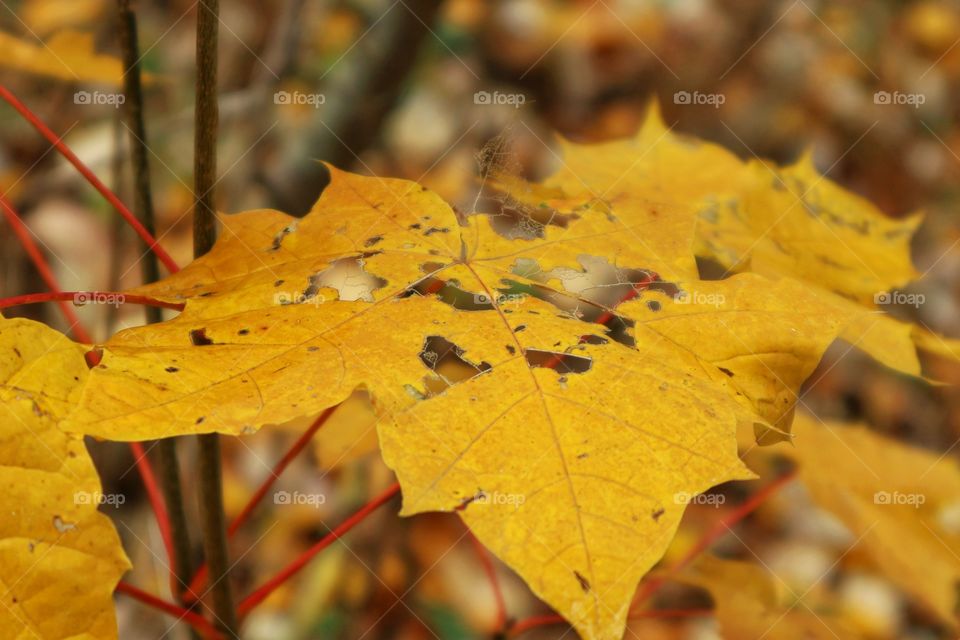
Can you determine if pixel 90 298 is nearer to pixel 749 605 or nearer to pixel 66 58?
pixel 66 58

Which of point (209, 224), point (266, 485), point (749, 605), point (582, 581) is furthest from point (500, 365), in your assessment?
point (749, 605)

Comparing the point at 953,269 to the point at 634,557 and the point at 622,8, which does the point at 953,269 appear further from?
the point at 634,557

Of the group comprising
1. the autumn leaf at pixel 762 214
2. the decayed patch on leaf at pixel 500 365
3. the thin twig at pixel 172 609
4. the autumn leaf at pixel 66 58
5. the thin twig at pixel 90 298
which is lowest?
the thin twig at pixel 172 609

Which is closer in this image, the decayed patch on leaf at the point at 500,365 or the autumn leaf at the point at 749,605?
the decayed patch on leaf at the point at 500,365

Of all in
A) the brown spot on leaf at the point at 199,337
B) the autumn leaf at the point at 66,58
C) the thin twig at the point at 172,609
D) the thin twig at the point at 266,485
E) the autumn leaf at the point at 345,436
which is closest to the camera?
the brown spot on leaf at the point at 199,337

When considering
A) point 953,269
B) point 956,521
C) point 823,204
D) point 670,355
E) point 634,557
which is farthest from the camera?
point 953,269

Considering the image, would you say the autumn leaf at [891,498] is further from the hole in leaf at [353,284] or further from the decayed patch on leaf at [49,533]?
the decayed patch on leaf at [49,533]

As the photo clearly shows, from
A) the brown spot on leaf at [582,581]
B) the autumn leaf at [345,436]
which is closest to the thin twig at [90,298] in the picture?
the brown spot on leaf at [582,581]

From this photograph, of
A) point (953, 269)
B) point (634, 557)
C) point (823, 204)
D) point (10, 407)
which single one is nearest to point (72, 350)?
point (10, 407)
